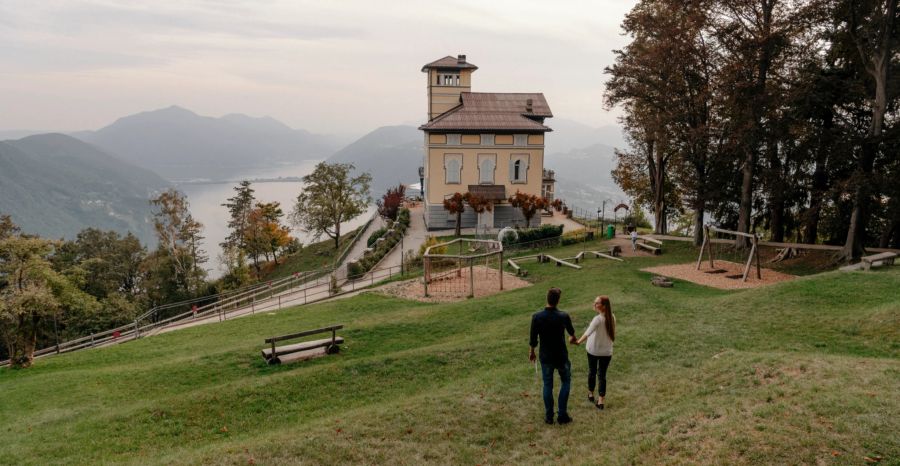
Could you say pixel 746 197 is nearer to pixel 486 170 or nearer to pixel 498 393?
pixel 486 170

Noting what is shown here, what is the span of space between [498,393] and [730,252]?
2254 centimetres

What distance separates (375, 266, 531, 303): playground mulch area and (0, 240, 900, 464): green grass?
3952 mm

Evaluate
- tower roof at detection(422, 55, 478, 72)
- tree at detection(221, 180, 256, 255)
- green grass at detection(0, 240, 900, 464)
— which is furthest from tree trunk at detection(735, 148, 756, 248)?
tree at detection(221, 180, 256, 255)

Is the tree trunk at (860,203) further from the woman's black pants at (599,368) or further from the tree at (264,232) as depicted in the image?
the tree at (264,232)

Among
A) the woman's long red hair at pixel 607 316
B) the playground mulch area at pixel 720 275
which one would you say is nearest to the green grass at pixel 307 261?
→ the playground mulch area at pixel 720 275

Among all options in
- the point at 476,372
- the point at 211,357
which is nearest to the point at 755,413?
the point at 476,372

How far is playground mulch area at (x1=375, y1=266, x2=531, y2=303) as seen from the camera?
898 inches

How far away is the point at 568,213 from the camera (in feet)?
171

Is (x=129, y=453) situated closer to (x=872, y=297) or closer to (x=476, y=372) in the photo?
(x=476, y=372)

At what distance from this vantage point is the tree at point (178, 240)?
4778cm

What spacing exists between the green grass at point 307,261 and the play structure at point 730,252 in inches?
1199

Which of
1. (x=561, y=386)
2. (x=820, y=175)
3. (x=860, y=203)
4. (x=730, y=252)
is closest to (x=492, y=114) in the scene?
(x=730, y=252)

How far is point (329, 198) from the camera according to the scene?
2036 inches

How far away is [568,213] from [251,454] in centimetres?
4604
